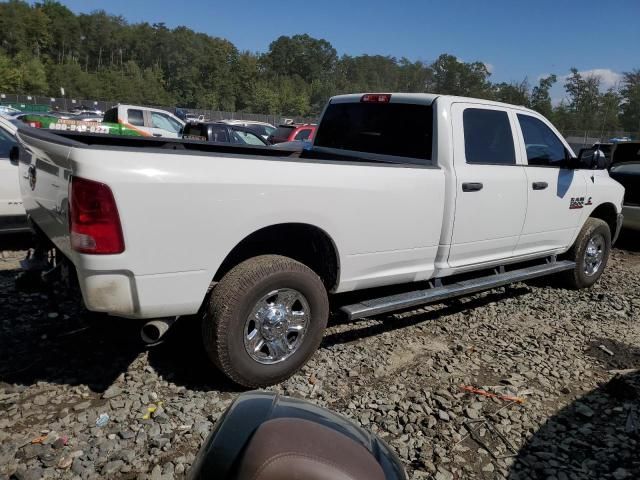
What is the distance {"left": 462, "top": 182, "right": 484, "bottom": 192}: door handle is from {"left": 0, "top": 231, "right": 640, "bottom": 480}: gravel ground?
51.5 inches

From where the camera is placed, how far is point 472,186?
13.9ft

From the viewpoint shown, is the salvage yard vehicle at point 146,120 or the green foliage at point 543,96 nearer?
the salvage yard vehicle at point 146,120

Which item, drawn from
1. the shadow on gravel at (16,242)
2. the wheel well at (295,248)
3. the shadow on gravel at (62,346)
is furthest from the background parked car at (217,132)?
the wheel well at (295,248)

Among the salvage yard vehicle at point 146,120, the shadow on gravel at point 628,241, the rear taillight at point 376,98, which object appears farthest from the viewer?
the salvage yard vehicle at point 146,120

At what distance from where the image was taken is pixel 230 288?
10.3 feet

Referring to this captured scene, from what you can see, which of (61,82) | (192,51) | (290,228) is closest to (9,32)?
(61,82)

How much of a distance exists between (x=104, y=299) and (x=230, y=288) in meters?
0.71

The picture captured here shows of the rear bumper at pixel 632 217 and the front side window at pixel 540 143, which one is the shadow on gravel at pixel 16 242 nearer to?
the front side window at pixel 540 143

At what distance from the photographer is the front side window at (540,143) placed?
5055 millimetres

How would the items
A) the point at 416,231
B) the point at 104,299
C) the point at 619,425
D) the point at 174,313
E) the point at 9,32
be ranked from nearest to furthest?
the point at 104,299, the point at 174,313, the point at 619,425, the point at 416,231, the point at 9,32

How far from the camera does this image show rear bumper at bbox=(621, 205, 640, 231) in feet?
28.1

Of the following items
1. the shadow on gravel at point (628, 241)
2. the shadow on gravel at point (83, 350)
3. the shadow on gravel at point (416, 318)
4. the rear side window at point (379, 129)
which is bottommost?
the shadow on gravel at point (628, 241)

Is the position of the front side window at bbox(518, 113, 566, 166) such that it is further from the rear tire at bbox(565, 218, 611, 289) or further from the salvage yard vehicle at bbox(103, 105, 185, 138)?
the salvage yard vehicle at bbox(103, 105, 185, 138)

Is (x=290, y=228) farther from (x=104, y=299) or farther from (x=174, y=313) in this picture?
(x=104, y=299)
